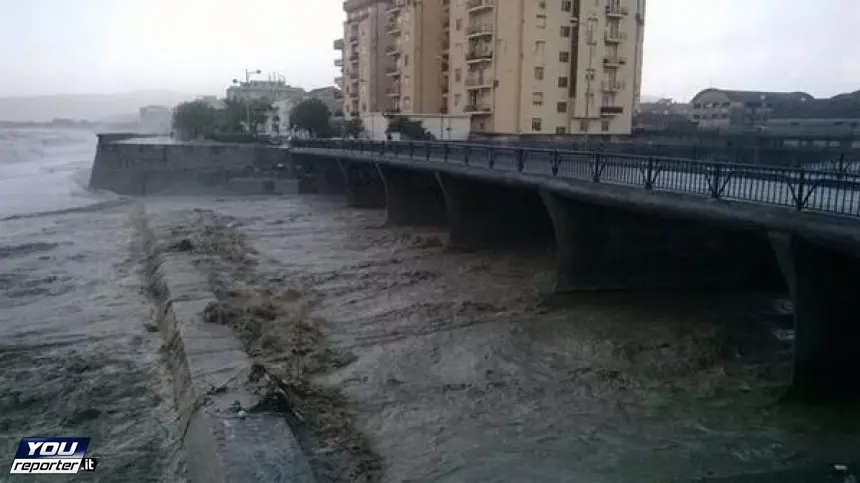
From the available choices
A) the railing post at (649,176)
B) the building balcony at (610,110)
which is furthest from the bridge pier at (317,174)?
the railing post at (649,176)

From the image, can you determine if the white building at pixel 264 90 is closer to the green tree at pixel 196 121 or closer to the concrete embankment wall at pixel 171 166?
the green tree at pixel 196 121

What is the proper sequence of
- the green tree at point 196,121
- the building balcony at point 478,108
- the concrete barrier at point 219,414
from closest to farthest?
the concrete barrier at point 219,414 → the building balcony at point 478,108 → the green tree at point 196,121

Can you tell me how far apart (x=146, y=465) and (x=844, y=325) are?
10.7m

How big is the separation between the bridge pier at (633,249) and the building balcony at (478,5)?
3028 cm

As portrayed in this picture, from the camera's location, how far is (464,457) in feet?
31.8

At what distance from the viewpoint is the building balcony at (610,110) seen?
49281 millimetres

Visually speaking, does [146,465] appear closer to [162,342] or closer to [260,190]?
[162,342]

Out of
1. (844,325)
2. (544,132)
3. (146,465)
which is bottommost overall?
(146,465)

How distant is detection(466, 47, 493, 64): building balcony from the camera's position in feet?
154

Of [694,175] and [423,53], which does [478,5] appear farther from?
[694,175]

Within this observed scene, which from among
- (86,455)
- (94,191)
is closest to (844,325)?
(86,455)

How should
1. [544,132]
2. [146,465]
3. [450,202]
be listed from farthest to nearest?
[544,132] → [450,202] → [146,465]

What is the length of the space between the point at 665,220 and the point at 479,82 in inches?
1204

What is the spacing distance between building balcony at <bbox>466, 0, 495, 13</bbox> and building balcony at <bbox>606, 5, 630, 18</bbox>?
8.10 m
